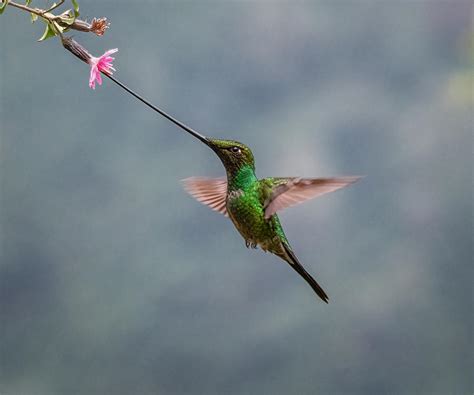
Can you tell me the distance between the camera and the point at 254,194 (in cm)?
64

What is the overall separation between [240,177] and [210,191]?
14cm

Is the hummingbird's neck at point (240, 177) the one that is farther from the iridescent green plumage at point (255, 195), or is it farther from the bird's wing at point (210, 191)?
the bird's wing at point (210, 191)

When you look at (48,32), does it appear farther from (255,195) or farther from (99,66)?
(255,195)

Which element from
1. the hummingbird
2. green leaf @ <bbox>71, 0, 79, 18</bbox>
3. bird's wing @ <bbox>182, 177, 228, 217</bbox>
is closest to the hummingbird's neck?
the hummingbird

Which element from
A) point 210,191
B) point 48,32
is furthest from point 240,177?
point 48,32

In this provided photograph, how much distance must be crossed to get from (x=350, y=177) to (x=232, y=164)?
0.52ft

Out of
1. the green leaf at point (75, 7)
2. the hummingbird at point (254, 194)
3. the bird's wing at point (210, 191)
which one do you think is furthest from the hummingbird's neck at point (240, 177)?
the green leaf at point (75, 7)

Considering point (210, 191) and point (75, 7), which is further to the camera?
point (210, 191)

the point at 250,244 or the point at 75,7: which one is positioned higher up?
the point at 75,7

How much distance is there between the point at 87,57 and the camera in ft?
2.12

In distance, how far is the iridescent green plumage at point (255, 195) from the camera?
A: 0.54m

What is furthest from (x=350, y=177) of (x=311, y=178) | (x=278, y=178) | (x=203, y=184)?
(x=203, y=184)

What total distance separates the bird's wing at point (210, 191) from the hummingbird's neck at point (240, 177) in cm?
10

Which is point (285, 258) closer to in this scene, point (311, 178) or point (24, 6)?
point (311, 178)
